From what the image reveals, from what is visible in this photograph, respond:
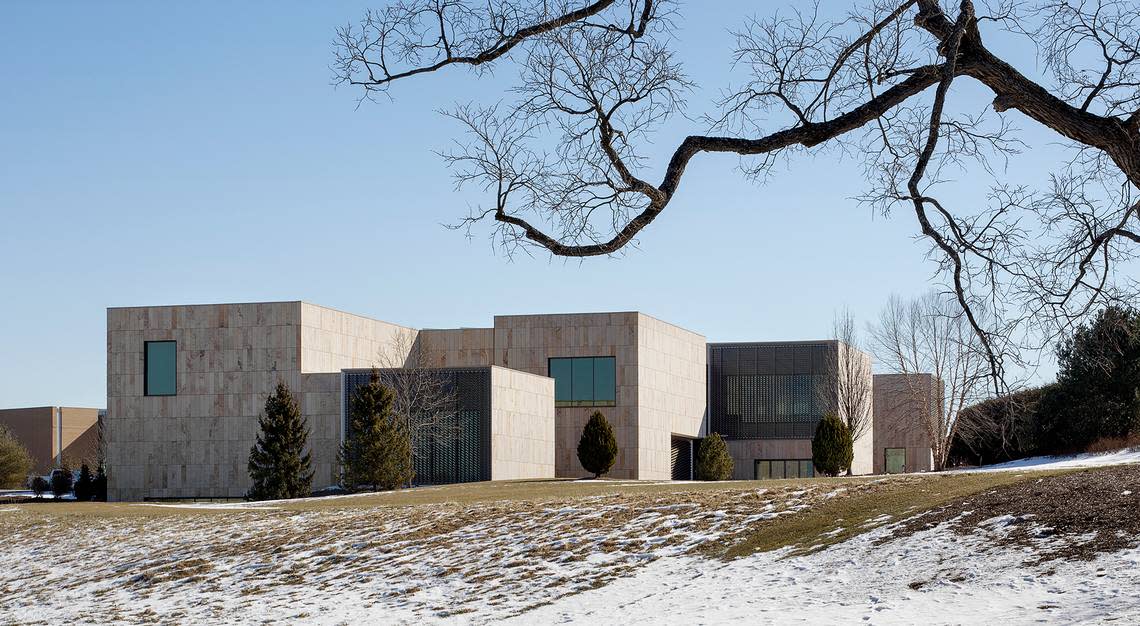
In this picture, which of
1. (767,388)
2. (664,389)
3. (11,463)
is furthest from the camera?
(11,463)

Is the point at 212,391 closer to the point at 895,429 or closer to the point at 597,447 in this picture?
the point at 597,447

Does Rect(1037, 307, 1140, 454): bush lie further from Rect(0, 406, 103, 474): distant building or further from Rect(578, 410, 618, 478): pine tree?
Rect(0, 406, 103, 474): distant building

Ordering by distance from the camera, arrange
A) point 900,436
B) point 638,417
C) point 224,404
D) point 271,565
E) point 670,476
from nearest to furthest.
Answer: point 271,565 < point 224,404 < point 638,417 < point 670,476 < point 900,436

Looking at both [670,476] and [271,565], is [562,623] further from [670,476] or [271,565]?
[670,476]

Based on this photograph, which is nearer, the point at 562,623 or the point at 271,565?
the point at 562,623

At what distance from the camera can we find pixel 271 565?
18.3 metres

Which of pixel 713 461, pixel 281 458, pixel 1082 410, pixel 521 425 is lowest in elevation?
pixel 713 461

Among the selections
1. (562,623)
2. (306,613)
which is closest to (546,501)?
(306,613)

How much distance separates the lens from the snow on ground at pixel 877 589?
10977mm

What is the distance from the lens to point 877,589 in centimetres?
1252

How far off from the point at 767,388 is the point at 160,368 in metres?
26.9

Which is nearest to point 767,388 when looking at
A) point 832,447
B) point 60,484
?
point 832,447

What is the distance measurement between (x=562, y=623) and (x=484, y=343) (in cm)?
3977

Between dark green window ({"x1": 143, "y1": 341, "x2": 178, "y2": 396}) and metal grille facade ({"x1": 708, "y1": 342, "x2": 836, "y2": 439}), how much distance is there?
2466 cm
